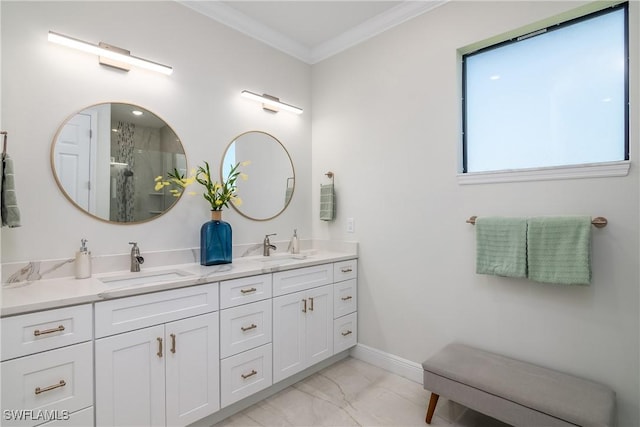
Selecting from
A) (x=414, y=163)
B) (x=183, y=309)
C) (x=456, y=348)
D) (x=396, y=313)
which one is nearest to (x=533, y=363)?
(x=456, y=348)

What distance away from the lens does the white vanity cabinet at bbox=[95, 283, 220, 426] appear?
4.81 ft

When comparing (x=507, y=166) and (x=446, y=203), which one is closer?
(x=507, y=166)

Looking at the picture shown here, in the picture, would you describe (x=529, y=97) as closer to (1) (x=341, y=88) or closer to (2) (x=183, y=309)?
(1) (x=341, y=88)

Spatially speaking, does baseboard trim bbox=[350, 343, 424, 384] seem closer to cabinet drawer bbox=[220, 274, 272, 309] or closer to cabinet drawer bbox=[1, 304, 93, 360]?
cabinet drawer bbox=[220, 274, 272, 309]

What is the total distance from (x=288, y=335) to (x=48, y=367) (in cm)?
129

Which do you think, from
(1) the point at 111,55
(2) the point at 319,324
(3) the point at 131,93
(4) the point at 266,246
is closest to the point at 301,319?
(2) the point at 319,324

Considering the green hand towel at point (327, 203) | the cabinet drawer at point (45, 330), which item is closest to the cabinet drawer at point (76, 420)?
the cabinet drawer at point (45, 330)

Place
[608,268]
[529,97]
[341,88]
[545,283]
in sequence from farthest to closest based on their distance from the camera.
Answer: [341,88], [529,97], [545,283], [608,268]

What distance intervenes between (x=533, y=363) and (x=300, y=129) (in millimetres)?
2504

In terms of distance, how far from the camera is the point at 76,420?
1377 millimetres

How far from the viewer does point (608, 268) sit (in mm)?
1666

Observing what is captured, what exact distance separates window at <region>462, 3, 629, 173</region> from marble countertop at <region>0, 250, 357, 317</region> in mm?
1519

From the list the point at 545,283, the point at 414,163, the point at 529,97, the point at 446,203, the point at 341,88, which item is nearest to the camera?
the point at 545,283

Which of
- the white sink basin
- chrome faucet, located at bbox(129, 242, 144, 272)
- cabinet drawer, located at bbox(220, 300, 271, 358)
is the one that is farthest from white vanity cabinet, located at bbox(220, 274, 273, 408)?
chrome faucet, located at bbox(129, 242, 144, 272)
